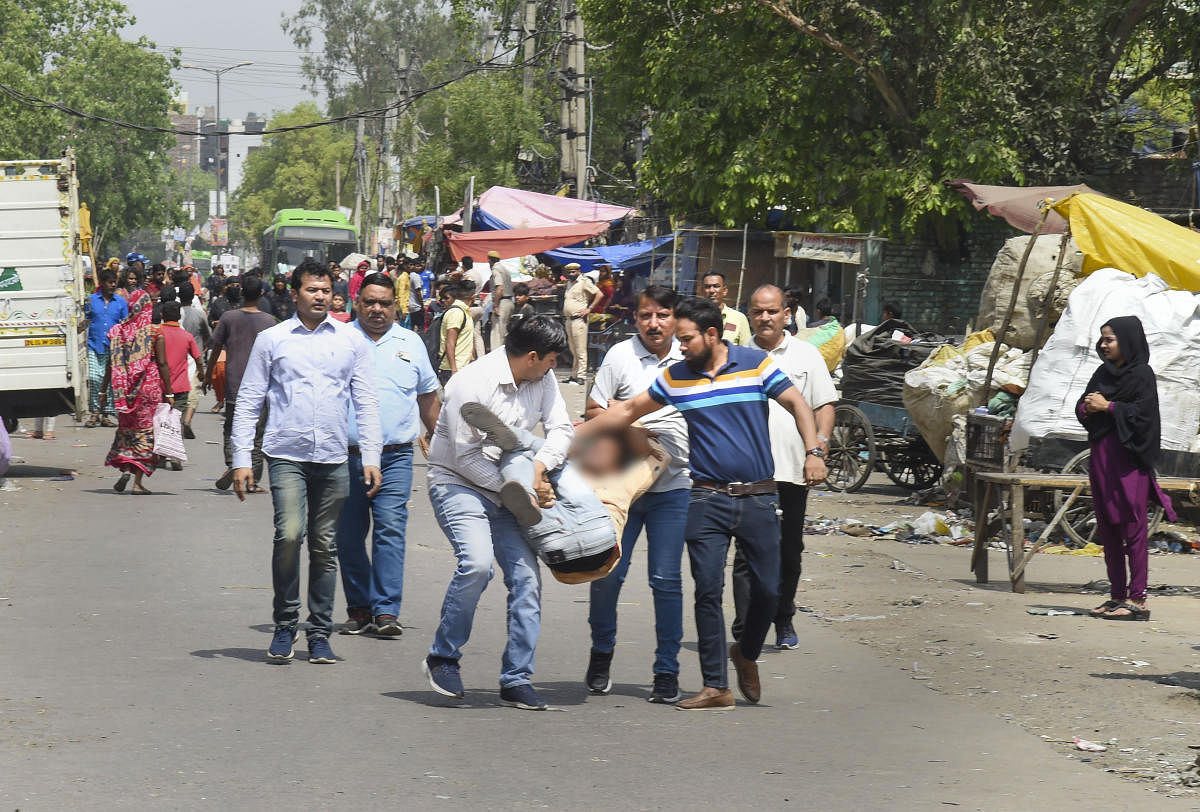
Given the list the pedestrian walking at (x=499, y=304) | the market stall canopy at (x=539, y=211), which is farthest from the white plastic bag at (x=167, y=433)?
the market stall canopy at (x=539, y=211)

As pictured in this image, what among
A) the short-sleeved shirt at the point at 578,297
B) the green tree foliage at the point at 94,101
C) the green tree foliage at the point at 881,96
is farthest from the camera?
the green tree foliage at the point at 94,101

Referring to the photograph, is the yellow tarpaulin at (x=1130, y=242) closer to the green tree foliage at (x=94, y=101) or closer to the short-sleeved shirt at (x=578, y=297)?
the short-sleeved shirt at (x=578, y=297)

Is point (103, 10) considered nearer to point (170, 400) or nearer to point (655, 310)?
point (170, 400)

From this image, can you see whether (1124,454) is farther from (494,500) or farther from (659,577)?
(494,500)

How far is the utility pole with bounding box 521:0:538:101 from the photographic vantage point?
133 feet

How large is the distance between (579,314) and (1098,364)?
1427 cm

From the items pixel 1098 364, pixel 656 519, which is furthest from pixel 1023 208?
pixel 656 519

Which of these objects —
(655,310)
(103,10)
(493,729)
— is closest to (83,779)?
(493,729)

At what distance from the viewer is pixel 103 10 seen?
6844 cm

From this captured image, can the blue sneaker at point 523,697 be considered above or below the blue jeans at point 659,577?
below

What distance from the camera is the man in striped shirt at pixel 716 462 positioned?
22.6 ft

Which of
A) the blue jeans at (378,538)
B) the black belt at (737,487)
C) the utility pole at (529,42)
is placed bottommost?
the blue jeans at (378,538)

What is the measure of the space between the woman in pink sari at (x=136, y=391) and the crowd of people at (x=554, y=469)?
628 cm

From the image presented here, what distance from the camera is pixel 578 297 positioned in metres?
26.8
